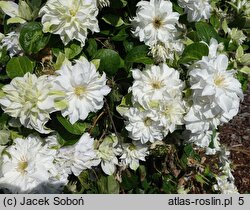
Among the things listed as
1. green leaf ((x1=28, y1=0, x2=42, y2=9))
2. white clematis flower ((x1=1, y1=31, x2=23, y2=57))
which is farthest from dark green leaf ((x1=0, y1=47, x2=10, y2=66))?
green leaf ((x1=28, y1=0, x2=42, y2=9))

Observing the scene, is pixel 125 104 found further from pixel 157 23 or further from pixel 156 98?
pixel 157 23

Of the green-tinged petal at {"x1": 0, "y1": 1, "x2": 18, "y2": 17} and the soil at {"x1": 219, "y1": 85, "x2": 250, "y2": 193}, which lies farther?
the soil at {"x1": 219, "y1": 85, "x2": 250, "y2": 193}

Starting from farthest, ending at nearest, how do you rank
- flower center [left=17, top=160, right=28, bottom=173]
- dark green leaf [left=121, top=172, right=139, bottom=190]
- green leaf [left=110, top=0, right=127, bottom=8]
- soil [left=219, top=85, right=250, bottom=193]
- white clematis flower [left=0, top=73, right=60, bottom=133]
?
soil [left=219, top=85, right=250, bottom=193], dark green leaf [left=121, top=172, right=139, bottom=190], green leaf [left=110, top=0, right=127, bottom=8], flower center [left=17, top=160, right=28, bottom=173], white clematis flower [left=0, top=73, right=60, bottom=133]

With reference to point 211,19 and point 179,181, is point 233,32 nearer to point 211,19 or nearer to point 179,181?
point 211,19

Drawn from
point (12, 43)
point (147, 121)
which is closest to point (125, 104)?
point (147, 121)

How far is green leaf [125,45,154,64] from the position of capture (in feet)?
5.23

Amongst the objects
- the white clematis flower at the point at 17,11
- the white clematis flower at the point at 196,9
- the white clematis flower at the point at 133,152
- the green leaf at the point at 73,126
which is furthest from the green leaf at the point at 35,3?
the white clematis flower at the point at 133,152

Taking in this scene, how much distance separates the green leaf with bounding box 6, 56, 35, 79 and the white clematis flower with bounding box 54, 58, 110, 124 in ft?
0.34

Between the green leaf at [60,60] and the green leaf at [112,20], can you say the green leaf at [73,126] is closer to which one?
the green leaf at [60,60]

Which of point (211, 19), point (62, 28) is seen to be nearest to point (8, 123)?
point (62, 28)

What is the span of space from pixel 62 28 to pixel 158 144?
58 cm

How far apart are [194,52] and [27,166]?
2.08 ft

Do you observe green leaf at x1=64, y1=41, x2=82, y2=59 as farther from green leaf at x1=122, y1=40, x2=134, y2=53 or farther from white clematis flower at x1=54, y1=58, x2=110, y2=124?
green leaf at x1=122, y1=40, x2=134, y2=53

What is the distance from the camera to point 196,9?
5.54 ft
